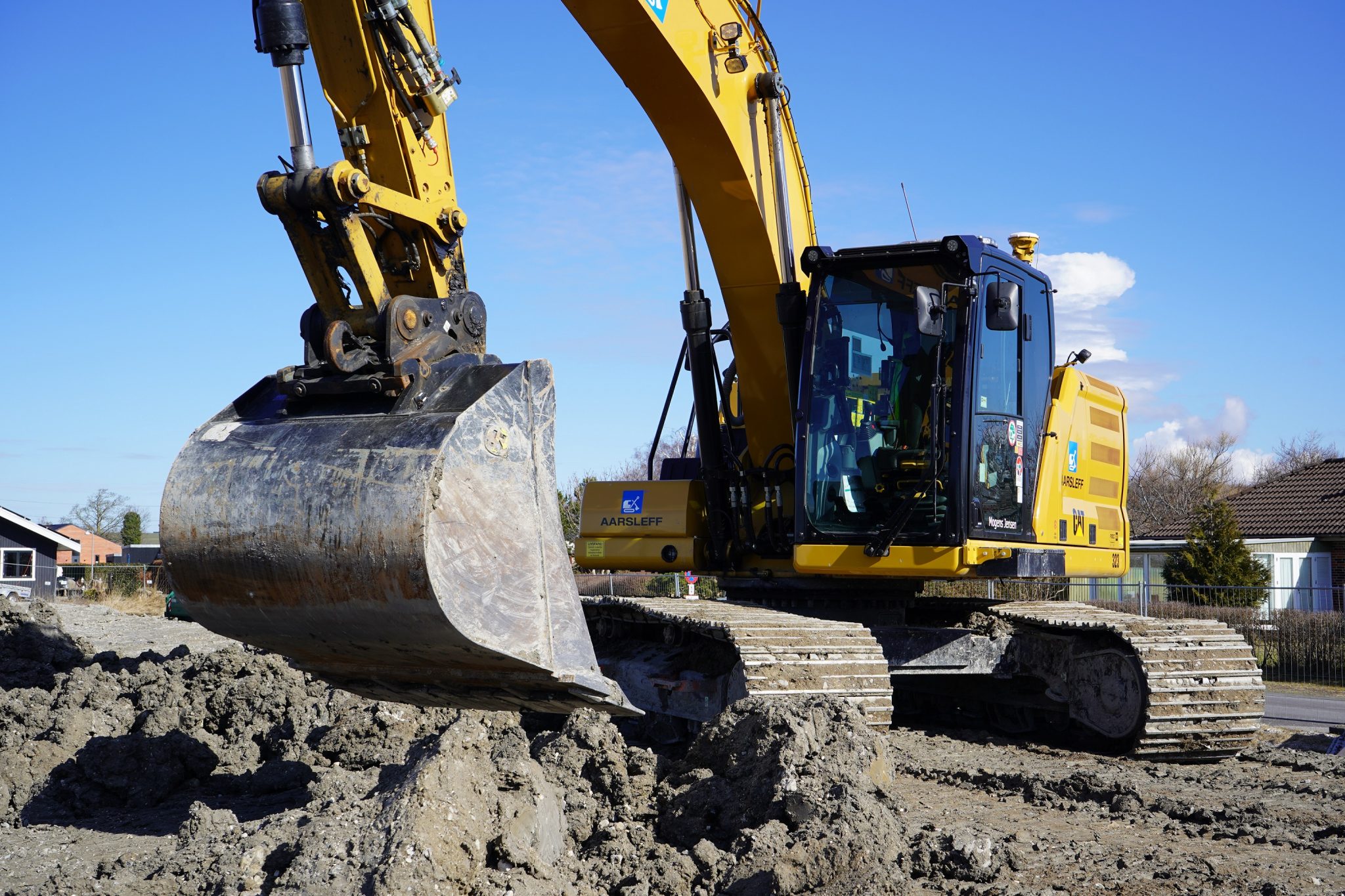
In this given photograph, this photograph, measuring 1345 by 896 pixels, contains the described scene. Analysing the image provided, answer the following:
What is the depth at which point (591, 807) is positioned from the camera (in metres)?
4.91

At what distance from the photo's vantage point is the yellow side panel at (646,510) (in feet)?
26.4

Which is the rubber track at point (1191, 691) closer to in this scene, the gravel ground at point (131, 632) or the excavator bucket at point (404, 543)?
the excavator bucket at point (404, 543)

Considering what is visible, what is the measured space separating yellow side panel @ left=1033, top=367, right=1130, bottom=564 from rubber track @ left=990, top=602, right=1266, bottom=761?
0.66 m

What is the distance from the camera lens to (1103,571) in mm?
8117

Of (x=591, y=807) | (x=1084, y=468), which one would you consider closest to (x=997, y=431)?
(x=1084, y=468)

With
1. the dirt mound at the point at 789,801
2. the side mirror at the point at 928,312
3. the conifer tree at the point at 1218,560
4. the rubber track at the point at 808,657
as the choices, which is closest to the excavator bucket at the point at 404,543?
the dirt mound at the point at 789,801

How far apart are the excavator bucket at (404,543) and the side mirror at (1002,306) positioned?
323cm

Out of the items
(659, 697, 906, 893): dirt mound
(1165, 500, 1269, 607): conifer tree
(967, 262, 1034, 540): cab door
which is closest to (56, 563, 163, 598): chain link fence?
(1165, 500, 1269, 607): conifer tree

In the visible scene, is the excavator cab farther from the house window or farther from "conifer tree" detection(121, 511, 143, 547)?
"conifer tree" detection(121, 511, 143, 547)

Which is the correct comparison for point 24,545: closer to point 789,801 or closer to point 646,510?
point 646,510

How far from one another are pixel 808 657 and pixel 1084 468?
8.93 ft

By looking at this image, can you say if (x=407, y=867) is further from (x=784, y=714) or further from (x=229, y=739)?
(x=229, y=739)

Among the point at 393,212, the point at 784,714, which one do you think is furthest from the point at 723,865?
the point at 393,212

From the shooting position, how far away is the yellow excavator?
4.23 metres
